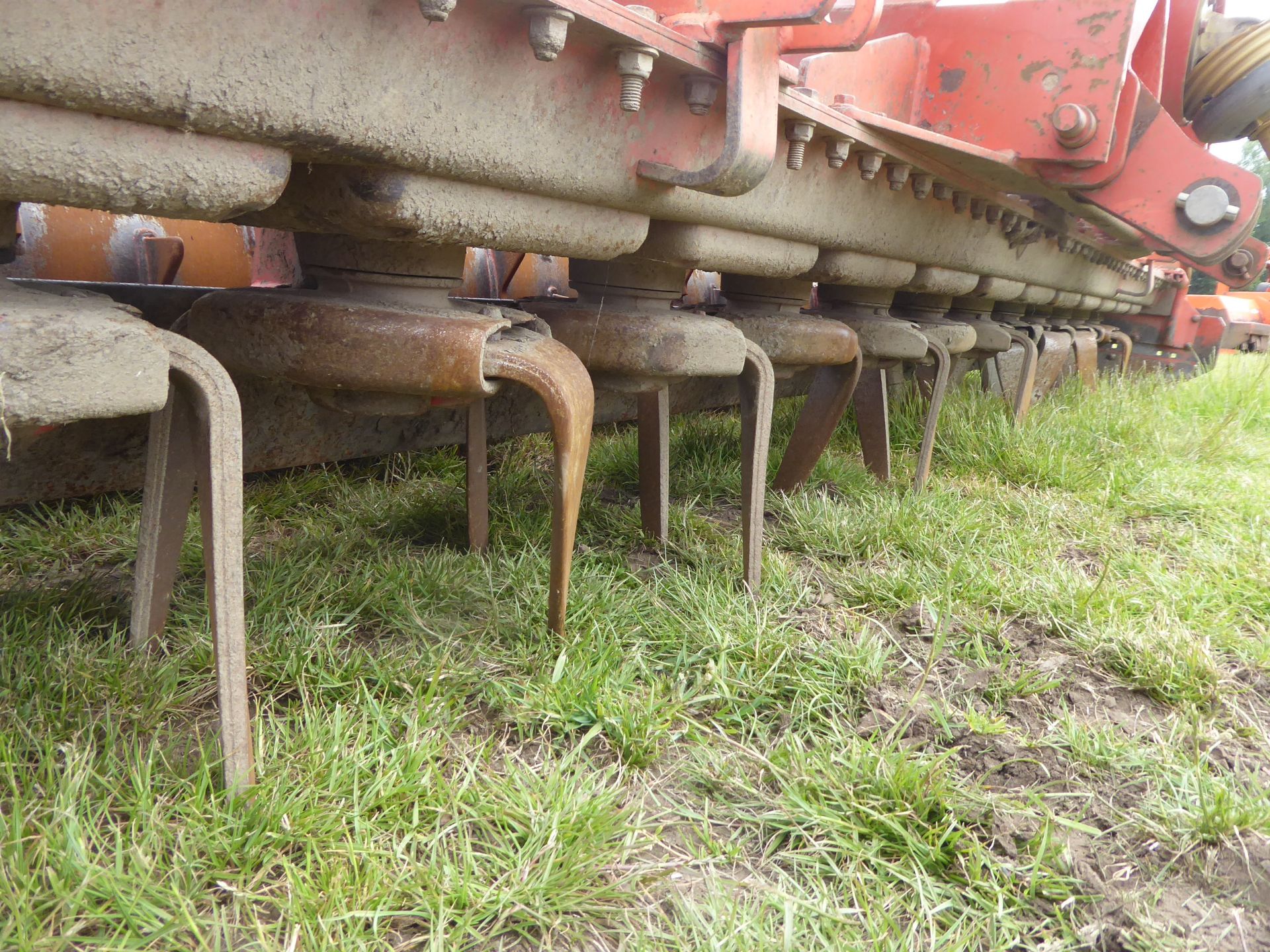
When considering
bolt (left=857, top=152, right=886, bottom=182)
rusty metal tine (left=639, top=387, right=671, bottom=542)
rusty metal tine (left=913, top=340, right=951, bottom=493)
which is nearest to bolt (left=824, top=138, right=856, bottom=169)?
bolt (left=857, top=152, right=886, bottom=182)

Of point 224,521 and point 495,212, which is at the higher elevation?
point 495,212

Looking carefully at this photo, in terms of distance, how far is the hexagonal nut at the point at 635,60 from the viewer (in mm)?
1233

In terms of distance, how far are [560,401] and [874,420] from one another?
1.78 meters

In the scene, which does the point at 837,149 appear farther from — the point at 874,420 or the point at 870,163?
the point at 874,420

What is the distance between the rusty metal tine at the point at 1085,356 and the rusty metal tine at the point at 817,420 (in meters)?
2.92

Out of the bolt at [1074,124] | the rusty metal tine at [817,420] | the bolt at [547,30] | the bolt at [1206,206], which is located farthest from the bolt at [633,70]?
the bolt at [1206,206]

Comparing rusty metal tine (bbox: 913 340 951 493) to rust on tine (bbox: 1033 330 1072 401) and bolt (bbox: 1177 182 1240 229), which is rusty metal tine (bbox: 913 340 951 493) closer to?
bolt (bbox: 1177 182 1240 229)

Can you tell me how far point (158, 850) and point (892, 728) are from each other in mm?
1023

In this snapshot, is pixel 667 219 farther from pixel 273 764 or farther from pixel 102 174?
pixel 273 764

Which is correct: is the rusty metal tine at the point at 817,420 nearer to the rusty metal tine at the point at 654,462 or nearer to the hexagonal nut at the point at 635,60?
the rusty metal tine at the point at 654,462

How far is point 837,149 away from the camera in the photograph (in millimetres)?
1842

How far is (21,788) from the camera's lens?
1062 millimetres

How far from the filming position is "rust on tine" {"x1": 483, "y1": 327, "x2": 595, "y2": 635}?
4.33 ft

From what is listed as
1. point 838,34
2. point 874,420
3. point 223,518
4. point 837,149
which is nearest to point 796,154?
point 837,149
